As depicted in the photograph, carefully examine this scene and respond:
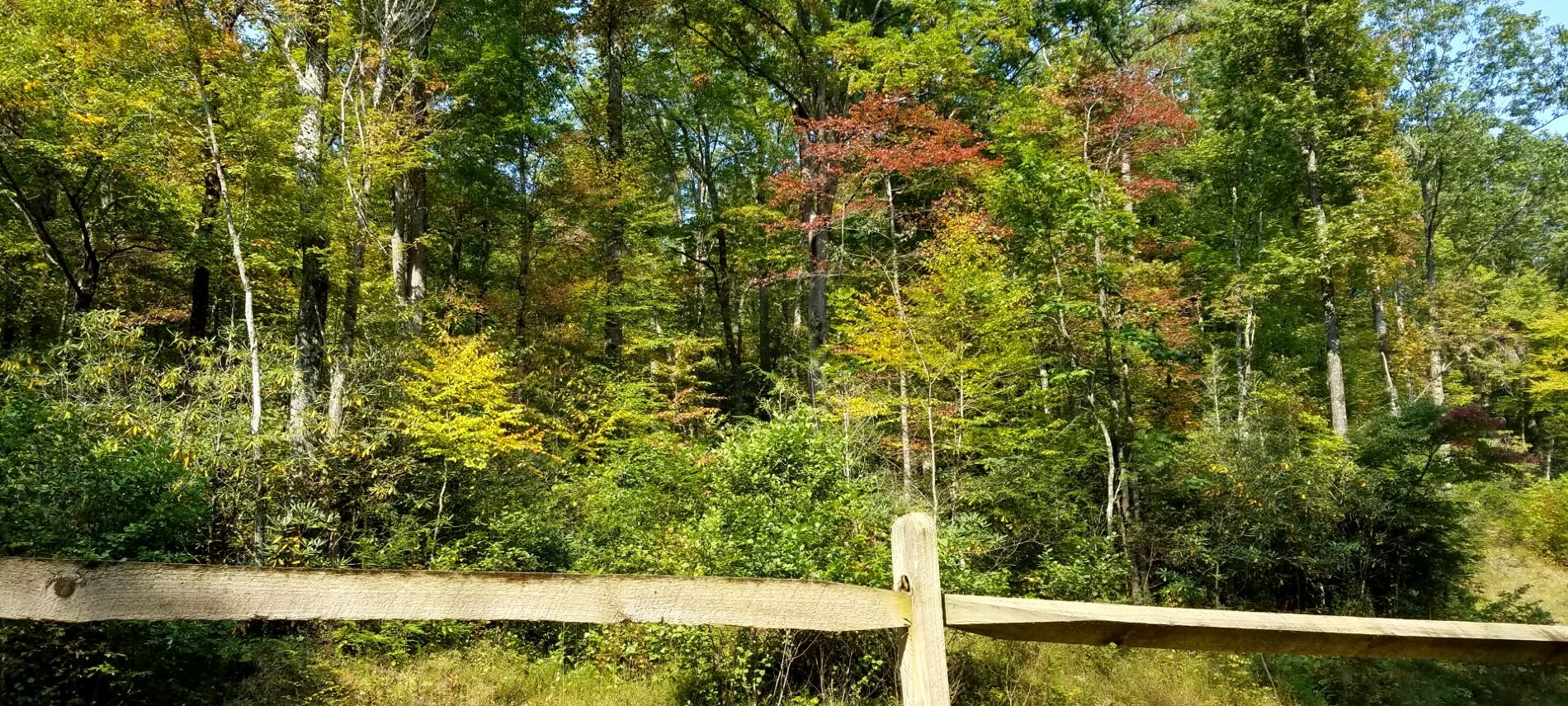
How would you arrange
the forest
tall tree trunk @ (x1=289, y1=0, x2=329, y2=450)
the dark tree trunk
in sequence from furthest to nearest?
the dark tree trunk → tall tree trunk @ (x1=289, y1=0, x2=329, y2=450) → the forest

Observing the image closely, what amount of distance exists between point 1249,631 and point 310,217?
26.3 ft

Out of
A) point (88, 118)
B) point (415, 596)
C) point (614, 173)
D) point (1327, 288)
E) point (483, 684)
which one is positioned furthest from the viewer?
point (1327, 288)

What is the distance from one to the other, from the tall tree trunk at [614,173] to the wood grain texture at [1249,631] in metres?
12.7

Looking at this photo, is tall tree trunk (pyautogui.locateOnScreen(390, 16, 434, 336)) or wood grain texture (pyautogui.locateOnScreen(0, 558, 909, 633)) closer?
wood grain texture (pyautogui.locateOnScreen(0, 558, 909, 633))

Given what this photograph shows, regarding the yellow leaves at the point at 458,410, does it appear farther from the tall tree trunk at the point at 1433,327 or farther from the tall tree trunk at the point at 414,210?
the tall tree trunk at the point at 1433,327

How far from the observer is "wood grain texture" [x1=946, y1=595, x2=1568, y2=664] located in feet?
6.10

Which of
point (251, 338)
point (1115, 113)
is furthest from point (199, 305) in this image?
point (1115, 113)

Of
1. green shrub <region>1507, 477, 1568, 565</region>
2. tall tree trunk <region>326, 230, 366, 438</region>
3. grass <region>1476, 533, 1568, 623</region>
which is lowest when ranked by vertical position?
grass <region>1476, 533, 1568, 623</region>

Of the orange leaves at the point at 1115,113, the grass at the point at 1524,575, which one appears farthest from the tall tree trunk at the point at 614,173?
the grass at the point at 1524,575

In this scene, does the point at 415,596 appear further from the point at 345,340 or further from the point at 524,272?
the point at 524,272

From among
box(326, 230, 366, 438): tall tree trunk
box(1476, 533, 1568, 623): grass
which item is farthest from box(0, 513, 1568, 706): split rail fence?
box(1476, 533, 1568, 623): grass

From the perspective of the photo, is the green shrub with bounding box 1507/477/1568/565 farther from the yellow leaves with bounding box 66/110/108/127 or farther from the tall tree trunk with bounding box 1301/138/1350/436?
the yellow leaves with bounding box 66/110/108/127

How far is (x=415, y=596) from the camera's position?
5.47 ft

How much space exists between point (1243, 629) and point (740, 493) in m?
4.26
